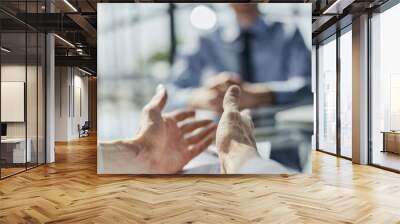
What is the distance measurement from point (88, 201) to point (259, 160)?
283 centimetres

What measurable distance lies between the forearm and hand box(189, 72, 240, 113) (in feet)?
3.77

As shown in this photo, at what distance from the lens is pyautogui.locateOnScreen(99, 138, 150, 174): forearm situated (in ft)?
20.1

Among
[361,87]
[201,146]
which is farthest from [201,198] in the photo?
[361,87]

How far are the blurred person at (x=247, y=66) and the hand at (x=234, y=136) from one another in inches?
5.9

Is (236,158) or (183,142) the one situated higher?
(183,142)

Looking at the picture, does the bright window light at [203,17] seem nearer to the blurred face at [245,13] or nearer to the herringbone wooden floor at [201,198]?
the blurred face at [245,13]

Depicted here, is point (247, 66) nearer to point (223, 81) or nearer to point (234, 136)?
point (223, 81)

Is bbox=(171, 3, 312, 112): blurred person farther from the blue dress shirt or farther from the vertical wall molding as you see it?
the vertical wall molding

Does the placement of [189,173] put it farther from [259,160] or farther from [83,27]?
[83,27]

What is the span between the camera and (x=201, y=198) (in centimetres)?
468

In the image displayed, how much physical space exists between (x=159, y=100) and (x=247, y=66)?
5.13ft

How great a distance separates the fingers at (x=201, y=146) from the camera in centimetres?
613

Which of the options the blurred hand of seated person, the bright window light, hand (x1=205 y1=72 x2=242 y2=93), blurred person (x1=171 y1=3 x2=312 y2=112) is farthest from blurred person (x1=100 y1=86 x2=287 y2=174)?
the bright window light

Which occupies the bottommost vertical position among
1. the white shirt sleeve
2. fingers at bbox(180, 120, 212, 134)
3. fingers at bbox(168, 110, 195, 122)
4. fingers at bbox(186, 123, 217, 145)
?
the white shirt sleeve
